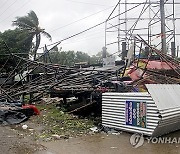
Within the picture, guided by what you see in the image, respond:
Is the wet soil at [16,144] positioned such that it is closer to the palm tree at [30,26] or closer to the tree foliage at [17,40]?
the tree foliage at [17,40]

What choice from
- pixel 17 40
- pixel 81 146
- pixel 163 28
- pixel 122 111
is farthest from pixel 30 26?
pixel 81 146

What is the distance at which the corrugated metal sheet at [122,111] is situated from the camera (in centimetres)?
592

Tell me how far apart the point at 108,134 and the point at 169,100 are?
169cm

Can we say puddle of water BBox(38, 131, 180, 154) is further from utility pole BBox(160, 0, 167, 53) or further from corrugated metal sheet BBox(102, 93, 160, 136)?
utility pole BBox(160, 0, 167, 53)

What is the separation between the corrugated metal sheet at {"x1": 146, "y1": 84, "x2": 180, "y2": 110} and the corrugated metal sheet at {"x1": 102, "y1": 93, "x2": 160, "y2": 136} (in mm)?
138

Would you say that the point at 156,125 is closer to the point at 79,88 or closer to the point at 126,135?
the point at 126,135

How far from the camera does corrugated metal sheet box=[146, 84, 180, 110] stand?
5.99 m

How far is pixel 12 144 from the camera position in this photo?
5633mm

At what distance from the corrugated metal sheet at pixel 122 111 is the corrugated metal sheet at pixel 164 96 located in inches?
5.4

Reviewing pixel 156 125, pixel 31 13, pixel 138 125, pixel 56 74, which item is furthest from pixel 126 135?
pixel 31 13

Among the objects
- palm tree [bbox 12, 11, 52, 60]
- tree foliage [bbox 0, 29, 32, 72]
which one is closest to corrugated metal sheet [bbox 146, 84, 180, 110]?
tree foliage [bbox 0, 29, 32, 72]

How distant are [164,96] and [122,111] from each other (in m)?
1.09

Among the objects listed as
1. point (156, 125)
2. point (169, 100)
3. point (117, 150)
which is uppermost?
point (169, 100)

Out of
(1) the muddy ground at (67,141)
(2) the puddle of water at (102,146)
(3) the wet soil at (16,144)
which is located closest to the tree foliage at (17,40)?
(1) the muddy ground at (67,141)
